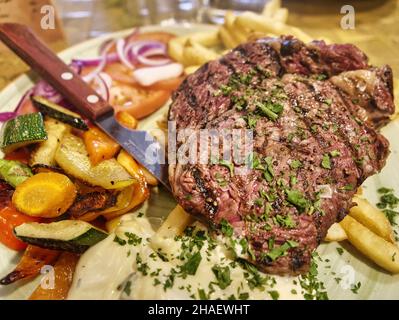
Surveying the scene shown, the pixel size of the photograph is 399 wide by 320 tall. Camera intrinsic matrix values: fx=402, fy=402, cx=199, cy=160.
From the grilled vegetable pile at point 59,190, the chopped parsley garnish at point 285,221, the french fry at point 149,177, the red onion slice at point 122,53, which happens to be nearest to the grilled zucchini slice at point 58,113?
the grilled vegetable pile at point 59,190

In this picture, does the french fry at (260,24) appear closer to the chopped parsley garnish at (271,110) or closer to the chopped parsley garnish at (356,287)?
the chopped parsley garnish at (271,110)

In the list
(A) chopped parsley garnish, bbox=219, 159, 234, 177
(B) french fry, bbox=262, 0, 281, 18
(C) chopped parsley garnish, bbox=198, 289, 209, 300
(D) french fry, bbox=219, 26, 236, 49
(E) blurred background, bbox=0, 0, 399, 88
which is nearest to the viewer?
(C) chopped parsley garnish, bbox=198, 289, 209, 300

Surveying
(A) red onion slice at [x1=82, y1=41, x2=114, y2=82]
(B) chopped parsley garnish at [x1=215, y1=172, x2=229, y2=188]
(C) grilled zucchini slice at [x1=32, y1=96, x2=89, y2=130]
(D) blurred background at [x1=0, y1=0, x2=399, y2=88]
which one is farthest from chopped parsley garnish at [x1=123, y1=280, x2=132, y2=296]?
(D) blurred background at [x1=0, y1=0, x2=399, y2=88]

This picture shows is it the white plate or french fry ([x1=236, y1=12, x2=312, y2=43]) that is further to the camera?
french fry ([x1=236, y1=12, x2=312, y2=43])

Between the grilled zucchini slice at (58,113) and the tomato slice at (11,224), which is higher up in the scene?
the grilled zucchini slice at (58,113)

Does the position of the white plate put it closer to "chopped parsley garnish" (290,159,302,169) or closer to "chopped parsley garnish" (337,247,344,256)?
"chopped parsley garnish" (337,247,344,256)

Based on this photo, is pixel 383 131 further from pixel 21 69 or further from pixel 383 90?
pixel 21 69

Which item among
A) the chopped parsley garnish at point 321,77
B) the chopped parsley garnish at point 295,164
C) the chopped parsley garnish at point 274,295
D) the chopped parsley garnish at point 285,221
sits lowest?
the chopped parsley garnish at point 274,295

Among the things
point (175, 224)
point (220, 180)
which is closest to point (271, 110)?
point (220, 180)
